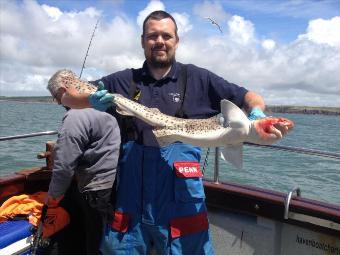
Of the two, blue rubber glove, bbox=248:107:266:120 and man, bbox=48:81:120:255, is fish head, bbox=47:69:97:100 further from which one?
blue rubber glove, bbox=248:107:266:120

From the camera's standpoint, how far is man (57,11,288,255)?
11.7 ft

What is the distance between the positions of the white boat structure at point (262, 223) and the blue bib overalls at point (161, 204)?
43.0 inches

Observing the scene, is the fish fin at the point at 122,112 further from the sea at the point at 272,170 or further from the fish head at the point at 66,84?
the sea at the point at 272,170

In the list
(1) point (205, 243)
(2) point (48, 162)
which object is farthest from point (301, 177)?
(1) point (205, 243)

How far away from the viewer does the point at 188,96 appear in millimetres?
3668

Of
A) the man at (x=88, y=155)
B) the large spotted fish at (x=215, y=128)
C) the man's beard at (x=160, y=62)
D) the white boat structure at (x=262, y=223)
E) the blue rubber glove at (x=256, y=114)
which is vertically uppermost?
the man's beard at (x=160, y=62)

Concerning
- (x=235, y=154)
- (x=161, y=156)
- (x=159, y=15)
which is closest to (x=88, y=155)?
(x=161, y=156)

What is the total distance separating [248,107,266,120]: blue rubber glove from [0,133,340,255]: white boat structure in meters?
1.29

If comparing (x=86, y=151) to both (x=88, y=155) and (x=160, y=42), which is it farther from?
(x=160, y=42)

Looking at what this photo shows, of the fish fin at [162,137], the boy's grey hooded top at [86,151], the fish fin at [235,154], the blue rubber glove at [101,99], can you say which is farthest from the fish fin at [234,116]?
the boy's grey hooded top at [86,151]

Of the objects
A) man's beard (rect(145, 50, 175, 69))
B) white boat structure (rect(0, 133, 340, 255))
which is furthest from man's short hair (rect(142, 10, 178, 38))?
white boat structure (rect(0, 133, 340, 255))

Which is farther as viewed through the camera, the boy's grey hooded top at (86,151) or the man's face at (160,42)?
the boy's grey hooded top at (86,151)

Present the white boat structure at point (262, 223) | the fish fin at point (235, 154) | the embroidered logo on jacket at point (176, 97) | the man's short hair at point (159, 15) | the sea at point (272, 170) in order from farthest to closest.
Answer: the sea at point (272, 170) < the white boat structure at point (262, 223) < the man's short hair at point (159, 15) < the embroidered logo on jacket at point (176, 97) < the fish fin at point (235, 154)

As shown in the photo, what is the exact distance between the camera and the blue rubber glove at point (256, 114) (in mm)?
3240
